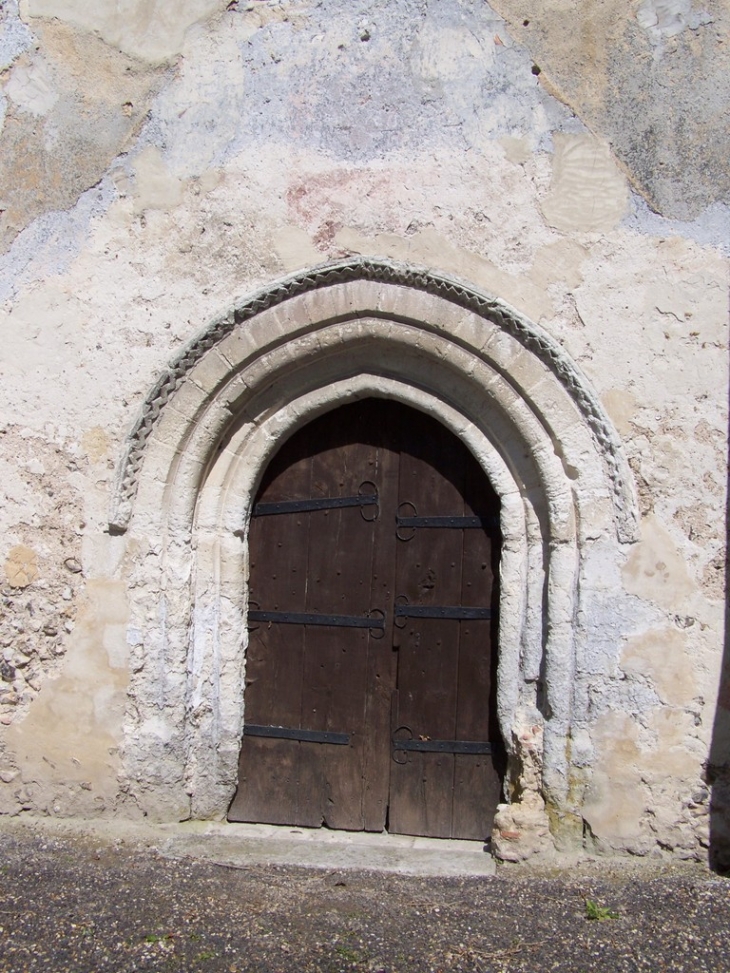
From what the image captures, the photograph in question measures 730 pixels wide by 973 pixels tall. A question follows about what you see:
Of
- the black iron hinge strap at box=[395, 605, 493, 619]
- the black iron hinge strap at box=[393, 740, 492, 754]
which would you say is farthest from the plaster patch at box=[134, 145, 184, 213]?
the black iron hinge strap at box=[393, 740, 492, 754]

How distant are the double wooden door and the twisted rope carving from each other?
22.5 inches

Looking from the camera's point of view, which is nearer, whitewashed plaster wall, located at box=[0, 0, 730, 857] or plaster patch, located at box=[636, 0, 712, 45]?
whitewashed plaster wall, located at box=[0, 0, 730, 857]

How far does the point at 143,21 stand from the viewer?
4328 millimetres

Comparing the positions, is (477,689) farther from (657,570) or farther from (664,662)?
(657,570)

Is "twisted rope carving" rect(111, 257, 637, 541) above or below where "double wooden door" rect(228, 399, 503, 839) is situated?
Answer: above

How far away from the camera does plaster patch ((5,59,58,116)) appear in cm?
439

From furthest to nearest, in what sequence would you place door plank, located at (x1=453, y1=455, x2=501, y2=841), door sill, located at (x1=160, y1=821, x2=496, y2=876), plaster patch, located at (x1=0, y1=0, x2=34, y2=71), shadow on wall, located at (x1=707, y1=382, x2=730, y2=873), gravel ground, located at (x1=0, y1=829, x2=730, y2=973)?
plaster patch, located at (x1=0, y1=0, x2=34, y2=71), door plank, located at (x1=453, y1=455, x2=501, y2=841), door sill, located at (x1=160, y1=821, x2=496, y2=876), shadow on wall, located at (x1=707, y1=382, x2=730, y2=873), gravel ground, located at (x1=0, y1=829, x2=730, y2=973)

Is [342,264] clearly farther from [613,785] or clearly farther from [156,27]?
[613,785]

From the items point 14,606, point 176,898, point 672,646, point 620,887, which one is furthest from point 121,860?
point 672,646

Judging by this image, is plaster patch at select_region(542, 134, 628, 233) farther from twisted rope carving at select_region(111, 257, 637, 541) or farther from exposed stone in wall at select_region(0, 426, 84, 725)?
exposed stone in wall at select_region(0, 426, 84, 725)

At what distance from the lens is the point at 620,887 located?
3.53m

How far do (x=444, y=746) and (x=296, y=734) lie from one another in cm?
67

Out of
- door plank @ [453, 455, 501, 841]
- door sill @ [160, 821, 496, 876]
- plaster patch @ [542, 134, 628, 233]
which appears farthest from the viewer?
door plank @ [453, 455, 501, 841]

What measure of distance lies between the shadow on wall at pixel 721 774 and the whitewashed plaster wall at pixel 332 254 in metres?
0.02
